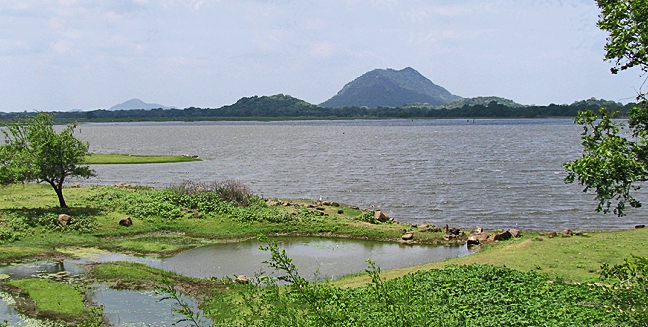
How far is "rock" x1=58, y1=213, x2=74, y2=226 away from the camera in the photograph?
3425 cm

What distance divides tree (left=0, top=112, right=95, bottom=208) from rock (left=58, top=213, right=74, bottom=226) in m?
2.82

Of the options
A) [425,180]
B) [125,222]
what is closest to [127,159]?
[425,180]

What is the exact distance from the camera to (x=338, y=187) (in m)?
58.8

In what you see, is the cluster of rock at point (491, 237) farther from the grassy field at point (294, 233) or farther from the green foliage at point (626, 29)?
the green foliage at point (626, 29)

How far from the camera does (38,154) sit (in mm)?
35688

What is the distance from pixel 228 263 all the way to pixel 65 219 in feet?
37.6

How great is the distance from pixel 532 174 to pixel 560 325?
55018 mm

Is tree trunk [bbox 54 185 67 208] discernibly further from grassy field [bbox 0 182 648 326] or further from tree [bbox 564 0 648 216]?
tree [bbox 564 0 648 216]

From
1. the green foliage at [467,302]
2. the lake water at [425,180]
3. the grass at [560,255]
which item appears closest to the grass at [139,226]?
the grass at [560,255]

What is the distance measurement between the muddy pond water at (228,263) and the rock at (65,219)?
5.10 m

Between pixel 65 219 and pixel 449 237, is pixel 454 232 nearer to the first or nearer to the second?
pixel 449 237

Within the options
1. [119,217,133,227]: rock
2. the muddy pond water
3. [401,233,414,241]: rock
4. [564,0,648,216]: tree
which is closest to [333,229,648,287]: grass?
the muddy pond water

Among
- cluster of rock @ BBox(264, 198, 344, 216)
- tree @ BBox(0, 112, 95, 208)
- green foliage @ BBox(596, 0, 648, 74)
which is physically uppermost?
green foliage @ BBox(596, 0, 648, 74)

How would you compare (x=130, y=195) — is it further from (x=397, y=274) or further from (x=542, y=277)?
(x=542, y=277)
